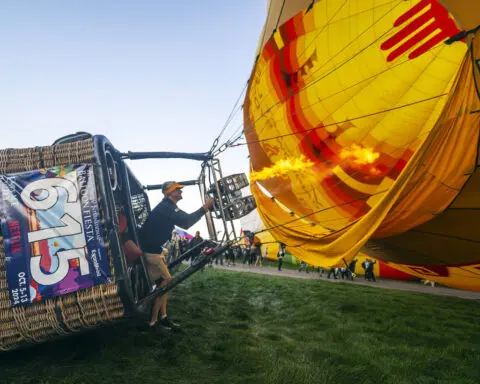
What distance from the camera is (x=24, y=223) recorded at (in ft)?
9.82

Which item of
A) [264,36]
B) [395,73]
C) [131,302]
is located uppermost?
[264,36]

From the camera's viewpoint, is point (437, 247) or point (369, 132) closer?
point (437, 247)

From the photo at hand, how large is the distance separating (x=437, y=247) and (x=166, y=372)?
4288 millimetres

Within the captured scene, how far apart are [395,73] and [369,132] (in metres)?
0.96

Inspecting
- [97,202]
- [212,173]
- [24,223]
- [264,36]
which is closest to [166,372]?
[97,202]

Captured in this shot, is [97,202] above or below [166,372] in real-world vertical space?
above

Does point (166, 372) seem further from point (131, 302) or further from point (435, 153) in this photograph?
point (435, 153)

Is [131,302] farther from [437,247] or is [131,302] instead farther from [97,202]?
[437,247]

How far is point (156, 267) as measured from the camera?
4258 millimetres

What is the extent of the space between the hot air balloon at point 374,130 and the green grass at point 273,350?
3.27ft

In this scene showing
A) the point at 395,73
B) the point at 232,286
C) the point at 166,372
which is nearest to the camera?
the point at 166,372

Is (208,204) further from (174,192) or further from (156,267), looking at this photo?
(156,267)

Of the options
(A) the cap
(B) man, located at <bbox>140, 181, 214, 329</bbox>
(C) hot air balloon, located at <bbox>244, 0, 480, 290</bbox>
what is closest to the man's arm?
(B) man, located at <bbox>140, 181, 214, 329</bbox>

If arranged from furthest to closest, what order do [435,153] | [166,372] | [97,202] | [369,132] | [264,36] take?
[264,36], [369,132], [435,153], [97,202], [166,372]
